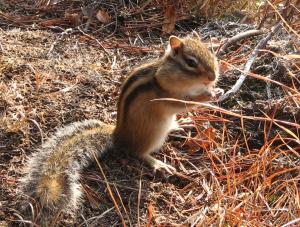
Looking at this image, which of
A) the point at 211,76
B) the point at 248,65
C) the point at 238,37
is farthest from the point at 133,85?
the point at 238,37

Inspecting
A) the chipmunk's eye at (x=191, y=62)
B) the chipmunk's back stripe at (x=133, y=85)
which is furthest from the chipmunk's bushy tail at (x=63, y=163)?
the chipmunk's eye at (x=191, y=62)

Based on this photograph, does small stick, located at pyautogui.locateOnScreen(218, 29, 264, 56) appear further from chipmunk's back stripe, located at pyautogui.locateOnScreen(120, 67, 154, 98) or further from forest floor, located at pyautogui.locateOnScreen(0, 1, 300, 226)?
chipmunk's back stripe, located at pyautogui.locateOnScreen(120, 67, 154, 98)

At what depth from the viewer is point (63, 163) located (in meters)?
3.01

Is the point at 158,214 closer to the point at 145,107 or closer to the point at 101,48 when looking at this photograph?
the point at 145,107

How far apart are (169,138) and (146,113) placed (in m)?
0.44

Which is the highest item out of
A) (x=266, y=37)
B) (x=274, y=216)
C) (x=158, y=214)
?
(x=266, y=37)

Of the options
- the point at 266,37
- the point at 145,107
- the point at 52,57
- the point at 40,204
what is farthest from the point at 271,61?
the point at 40,204

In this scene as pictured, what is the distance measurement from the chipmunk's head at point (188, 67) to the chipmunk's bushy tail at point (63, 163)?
1.82 ft

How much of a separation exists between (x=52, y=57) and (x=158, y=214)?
1.71 meters

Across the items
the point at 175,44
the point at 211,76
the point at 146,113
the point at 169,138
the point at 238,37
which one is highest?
the point at 175,44

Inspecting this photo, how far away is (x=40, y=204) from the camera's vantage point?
2.71 metres

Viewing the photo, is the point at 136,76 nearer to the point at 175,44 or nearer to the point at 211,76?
the point at 175,44

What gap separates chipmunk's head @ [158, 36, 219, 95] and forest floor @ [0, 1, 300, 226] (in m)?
0.30

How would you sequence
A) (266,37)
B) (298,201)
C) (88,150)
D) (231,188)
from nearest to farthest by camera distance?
1. (298,201)
2. (231,188)
3. (88,150)
4. (266,37)
